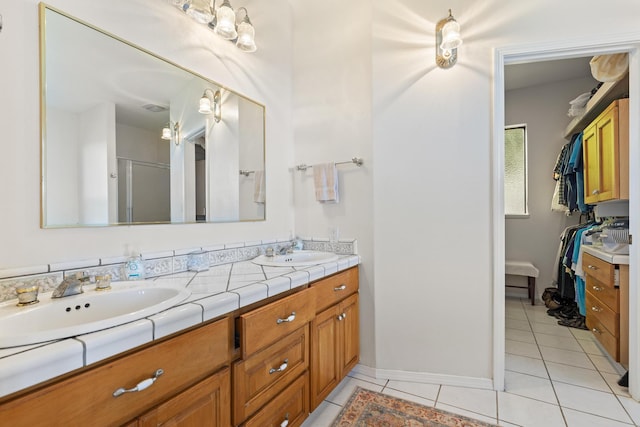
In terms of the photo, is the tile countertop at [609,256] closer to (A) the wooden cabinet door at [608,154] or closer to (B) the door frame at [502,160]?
(B) the door frame at [502,160]

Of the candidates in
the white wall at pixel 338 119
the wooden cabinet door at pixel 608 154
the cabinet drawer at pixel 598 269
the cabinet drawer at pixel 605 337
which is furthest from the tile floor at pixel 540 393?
the wooden cabinet door at pixel 608 154

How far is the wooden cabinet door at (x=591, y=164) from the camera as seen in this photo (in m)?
2.52

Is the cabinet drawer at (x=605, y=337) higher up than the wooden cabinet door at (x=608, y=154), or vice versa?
the wooden cabinet door at (x=608, y=154)

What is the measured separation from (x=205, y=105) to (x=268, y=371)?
1494 mm

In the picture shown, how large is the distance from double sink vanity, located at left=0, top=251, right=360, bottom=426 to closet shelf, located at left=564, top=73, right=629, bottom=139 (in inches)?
108

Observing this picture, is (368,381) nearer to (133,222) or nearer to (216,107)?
(133,222)

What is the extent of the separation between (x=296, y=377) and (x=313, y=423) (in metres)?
0.40

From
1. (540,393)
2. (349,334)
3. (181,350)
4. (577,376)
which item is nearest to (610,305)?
(577,376)

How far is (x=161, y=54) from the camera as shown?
1485 millimetres

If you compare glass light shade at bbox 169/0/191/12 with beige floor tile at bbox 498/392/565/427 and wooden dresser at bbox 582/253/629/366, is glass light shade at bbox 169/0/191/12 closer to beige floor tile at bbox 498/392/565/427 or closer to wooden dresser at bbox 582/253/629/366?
beige floor tile at bbox 498/392/565/427

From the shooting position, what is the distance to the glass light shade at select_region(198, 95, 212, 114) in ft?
5.55

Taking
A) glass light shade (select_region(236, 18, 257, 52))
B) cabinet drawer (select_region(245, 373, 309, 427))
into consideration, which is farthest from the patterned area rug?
glass light shade (select_region(236, 18, 257, 52))

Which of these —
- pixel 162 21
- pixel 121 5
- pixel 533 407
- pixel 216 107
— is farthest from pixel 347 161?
pixel 533 407

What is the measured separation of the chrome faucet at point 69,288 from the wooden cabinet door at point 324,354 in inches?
39.7
